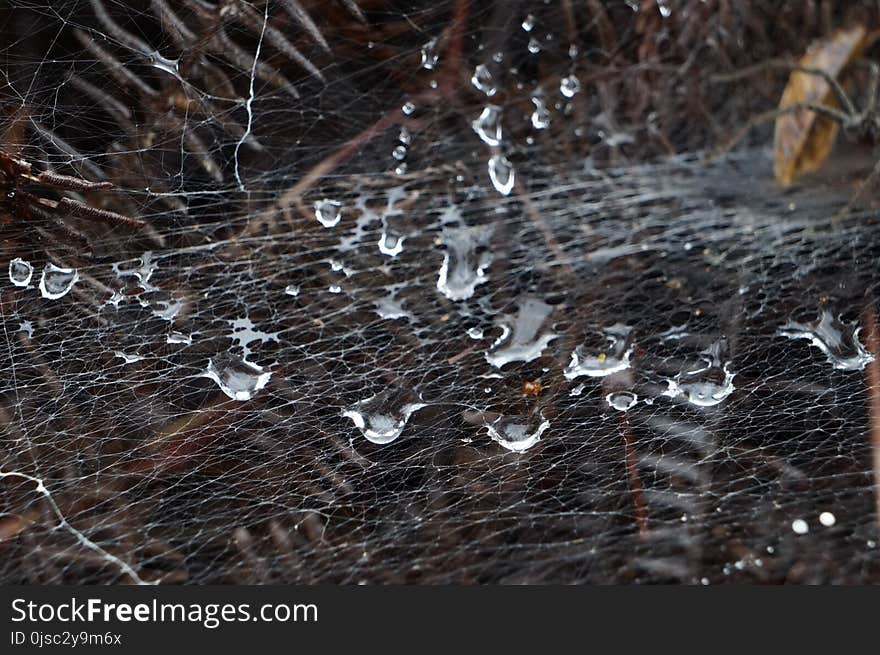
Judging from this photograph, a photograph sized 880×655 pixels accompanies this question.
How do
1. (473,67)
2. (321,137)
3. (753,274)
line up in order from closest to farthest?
(753,274) → (321,137) → (473,67)

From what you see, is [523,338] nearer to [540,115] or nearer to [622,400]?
[622,400]

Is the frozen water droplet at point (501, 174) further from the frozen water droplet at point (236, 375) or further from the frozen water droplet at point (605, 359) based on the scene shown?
the frozen water droplet at point (236, 375)

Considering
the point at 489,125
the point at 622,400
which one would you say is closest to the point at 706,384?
the point at 622,400

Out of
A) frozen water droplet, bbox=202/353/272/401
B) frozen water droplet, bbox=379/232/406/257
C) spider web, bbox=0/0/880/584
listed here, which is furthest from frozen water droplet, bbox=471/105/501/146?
frozen water droplet, bbox=202/353/272/401

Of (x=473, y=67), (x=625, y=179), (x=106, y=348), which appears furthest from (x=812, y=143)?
(x=106, y=348)

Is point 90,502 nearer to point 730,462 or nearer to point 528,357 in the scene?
point 528,357

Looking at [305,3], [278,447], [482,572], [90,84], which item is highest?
[305,3]

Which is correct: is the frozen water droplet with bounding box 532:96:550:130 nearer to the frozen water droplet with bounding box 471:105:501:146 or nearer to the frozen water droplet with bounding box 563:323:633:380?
the frozen water droplet with bounding box 471:105:501:146
